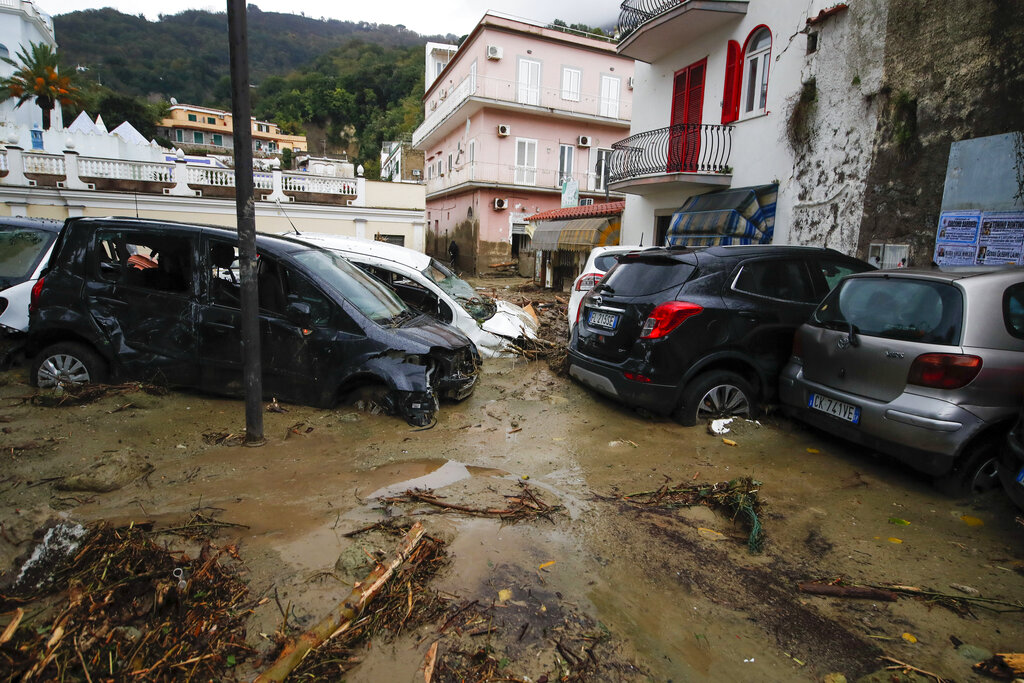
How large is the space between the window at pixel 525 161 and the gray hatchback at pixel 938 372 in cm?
2519

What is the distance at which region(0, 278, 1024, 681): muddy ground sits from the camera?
2518 mm

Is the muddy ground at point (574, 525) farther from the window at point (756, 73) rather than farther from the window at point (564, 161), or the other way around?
the window at point (564, 161)

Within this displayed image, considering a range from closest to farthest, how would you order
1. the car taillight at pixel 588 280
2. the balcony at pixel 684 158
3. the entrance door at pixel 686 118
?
the car taillight at pixel 588 280 → the balcony at pixel 684 158 → the entrance door at pixel 686 118

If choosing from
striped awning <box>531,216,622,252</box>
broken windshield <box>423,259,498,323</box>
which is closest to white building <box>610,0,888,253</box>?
striped awning <box>531,216,622,252</box>

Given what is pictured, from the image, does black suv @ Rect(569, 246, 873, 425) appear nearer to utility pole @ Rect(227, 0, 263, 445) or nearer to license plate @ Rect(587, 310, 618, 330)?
license plate @ Rect(587, 310, 618, 330)

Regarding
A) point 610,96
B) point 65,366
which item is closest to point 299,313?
point 65,366

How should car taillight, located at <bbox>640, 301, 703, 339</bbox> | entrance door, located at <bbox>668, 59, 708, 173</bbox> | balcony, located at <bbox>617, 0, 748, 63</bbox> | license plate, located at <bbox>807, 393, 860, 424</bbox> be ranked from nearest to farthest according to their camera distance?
license plate, located at <bbox>807, 393, 860, 424</bbox> → car taillight, located at <bbox>640, 301, 703, 339</bbox> → balcony, located at <bbox>617, 0, 748, 63</bbox> → entrance door, located at <bbox>668, 59, 708, 173</bbox>

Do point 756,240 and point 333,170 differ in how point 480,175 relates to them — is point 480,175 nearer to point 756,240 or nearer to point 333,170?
point 333,170

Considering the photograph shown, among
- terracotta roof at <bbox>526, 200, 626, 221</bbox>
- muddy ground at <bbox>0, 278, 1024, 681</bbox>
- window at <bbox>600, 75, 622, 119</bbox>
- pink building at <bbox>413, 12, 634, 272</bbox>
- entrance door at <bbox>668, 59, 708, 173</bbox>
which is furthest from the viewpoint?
window at <bbox>600, 75, 622, 119</bbox>

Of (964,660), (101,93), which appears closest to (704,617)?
(964,660)

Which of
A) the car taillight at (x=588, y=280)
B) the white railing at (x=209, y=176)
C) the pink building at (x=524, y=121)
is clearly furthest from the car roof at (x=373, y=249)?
the pink building at (x=524, y=121)

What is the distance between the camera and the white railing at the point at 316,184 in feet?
70.4

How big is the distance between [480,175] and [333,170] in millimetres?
15305

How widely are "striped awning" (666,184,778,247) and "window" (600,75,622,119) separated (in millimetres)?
18280
